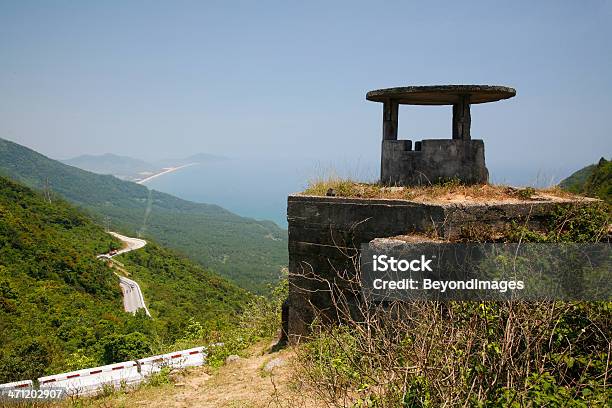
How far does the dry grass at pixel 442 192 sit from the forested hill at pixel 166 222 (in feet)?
197

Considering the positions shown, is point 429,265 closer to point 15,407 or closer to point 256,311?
point 15,407

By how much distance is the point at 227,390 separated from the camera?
224 inches

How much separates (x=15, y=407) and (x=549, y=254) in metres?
5.88

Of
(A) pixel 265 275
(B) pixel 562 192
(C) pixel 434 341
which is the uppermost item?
(B) pixel 562 192

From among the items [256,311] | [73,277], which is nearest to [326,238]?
[256,311]

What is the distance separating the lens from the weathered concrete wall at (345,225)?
5.20 meters

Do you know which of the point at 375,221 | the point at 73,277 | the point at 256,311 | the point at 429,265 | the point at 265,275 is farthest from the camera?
the point at 265,275

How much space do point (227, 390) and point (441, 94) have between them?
15.6 feet

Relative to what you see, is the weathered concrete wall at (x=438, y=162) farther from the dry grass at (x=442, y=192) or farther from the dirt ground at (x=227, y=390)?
the dirt ground at (x=227, y=390)

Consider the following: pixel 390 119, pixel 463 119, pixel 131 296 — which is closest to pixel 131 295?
pixel 131 296

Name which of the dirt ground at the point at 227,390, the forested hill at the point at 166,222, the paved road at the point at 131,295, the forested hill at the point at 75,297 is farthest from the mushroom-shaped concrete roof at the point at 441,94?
the forested hill at the point at 166,222

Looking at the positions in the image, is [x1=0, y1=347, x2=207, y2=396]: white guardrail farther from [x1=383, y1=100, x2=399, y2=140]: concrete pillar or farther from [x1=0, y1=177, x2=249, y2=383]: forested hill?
→ [x1=383, y1=100, x2=399, y2=140]: concrete pillar

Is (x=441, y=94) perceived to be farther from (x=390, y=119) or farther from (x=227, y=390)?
(x=227, y=390)

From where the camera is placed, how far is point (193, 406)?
17.3ft
